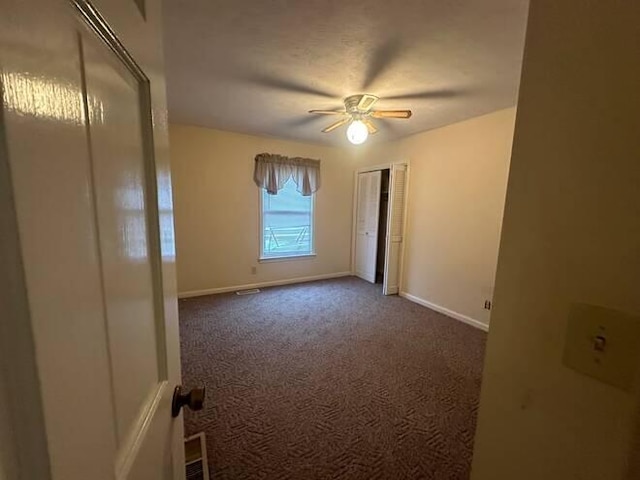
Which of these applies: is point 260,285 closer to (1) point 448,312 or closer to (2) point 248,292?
(2) point 248,292

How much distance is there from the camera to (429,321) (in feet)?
11.0

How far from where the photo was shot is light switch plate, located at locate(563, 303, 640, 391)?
1.47 feet

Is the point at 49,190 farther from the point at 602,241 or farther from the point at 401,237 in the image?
the point at 401,237

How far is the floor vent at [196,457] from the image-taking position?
1405mm

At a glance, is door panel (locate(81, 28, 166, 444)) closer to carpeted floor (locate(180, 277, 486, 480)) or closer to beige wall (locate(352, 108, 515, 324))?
carpeted floor (locate(180, 277, 486, 480))

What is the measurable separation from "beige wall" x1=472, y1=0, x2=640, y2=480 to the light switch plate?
13 mm

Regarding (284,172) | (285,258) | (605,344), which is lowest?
(285,258)

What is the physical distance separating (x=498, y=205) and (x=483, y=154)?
0.58m

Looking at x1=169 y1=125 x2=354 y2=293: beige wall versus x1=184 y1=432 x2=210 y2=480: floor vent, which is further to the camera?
x1=169 y1=125 x2=354 y2=293: beige wall

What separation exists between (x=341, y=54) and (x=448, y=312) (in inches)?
120

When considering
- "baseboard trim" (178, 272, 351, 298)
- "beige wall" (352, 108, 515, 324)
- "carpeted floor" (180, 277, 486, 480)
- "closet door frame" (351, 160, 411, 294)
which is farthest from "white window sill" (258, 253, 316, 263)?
"beige wall" (352, 108, 515, 324)

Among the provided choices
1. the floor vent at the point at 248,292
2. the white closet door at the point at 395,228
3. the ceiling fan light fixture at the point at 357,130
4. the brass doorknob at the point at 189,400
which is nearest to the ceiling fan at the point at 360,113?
the ceiling fan light fixture at the point at 357,130

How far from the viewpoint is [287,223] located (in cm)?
461

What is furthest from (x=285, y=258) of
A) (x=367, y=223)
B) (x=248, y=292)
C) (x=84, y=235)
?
(x=84, y=235)
